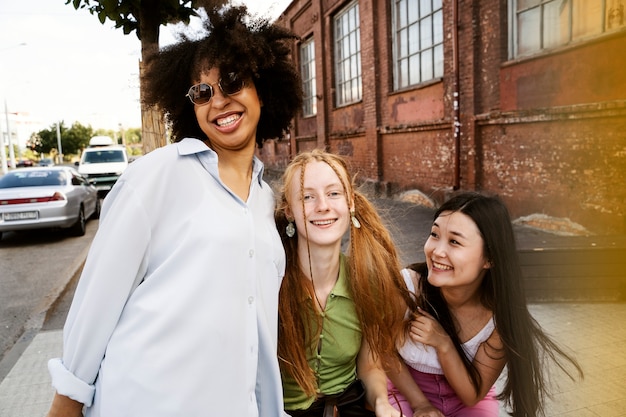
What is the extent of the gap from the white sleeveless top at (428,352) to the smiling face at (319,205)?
24.1 inches

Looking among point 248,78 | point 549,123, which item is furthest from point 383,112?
point 248,78

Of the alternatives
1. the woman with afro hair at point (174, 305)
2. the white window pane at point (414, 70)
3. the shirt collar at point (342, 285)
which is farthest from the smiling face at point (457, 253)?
the white window pane at point (414, 70)

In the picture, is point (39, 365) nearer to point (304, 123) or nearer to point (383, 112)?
point (383, 112)

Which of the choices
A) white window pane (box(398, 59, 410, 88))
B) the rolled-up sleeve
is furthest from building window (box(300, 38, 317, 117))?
the rolled-up sleeve

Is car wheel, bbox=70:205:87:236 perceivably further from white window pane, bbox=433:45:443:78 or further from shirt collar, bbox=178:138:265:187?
shirt collar, bbox=178:138:265:187

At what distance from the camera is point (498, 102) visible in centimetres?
810

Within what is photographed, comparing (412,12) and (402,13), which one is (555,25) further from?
(402,13)

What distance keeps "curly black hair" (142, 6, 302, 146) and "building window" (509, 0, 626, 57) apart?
578cm

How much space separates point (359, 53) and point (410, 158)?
449 cm

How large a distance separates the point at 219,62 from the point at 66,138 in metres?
59.8

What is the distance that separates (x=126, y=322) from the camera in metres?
1.46

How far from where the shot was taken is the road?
5.39 metres

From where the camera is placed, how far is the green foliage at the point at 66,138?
54.5 m

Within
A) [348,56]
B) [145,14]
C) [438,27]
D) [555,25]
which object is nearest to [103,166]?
[348,56]
